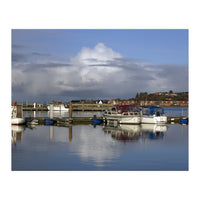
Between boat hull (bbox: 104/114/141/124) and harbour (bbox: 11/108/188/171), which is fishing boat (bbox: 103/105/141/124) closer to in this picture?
boat hull (bbox: 104/114/141/124)

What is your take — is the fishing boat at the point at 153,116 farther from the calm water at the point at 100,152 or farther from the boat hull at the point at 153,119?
the calm water at the point at 100,152

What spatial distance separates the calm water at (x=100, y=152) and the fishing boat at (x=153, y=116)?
51.6 feet

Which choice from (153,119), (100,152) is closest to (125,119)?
(153,119)

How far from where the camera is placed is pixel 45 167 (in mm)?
23516

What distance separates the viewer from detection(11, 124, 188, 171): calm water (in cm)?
2386

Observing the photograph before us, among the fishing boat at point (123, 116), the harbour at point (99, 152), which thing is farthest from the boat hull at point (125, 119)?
the harbour at point (99, 152)

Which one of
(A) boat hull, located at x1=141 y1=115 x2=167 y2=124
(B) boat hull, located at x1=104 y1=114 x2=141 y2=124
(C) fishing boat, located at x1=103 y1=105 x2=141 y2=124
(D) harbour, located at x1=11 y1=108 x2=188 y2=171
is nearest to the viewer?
(D) harbour, located at x1=11 y1=108 x2=188 y2=171

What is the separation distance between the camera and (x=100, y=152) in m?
29.6

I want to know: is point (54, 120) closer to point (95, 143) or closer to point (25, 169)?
point (95, 143)

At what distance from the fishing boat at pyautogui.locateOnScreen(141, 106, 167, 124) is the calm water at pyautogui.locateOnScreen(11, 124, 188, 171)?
15.7 metres

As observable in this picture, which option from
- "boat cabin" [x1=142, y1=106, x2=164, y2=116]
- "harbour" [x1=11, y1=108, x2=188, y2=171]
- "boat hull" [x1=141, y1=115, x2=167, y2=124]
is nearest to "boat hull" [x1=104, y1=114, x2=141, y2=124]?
"boat hull" [x1=141, y1=115, x2=167, y2=124]

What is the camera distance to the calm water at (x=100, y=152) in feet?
78.3

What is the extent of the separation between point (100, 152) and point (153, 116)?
31.7m
